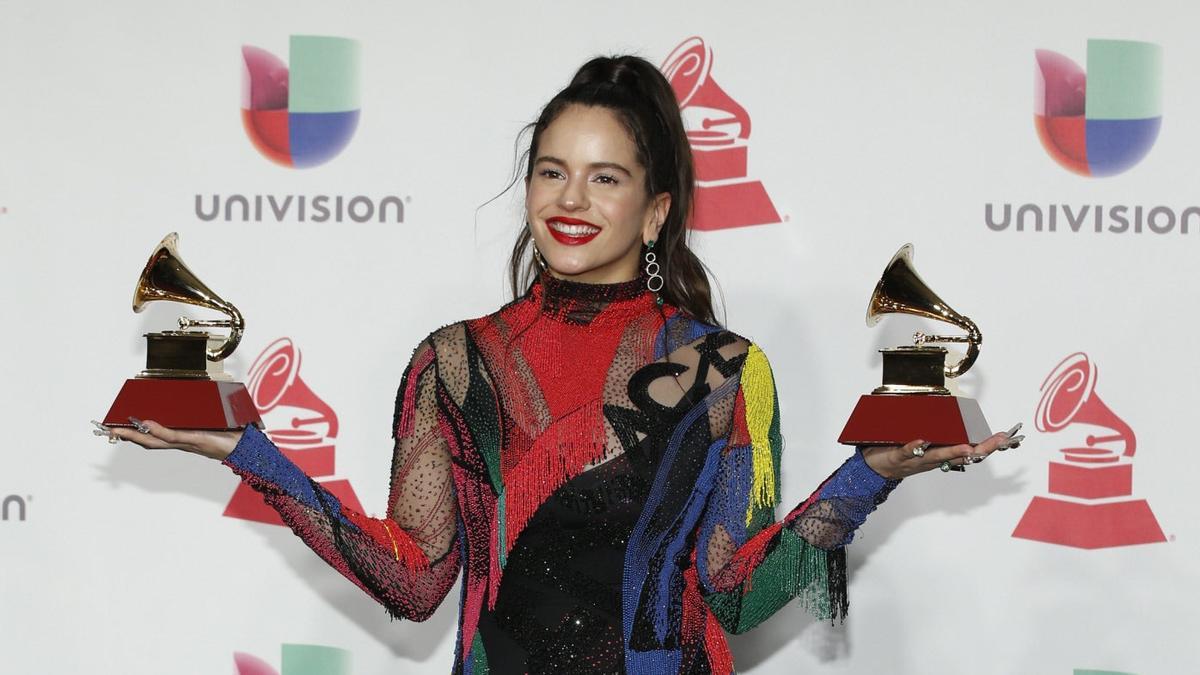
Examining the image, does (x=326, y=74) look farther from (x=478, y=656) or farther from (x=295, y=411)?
(x=478, y=656)

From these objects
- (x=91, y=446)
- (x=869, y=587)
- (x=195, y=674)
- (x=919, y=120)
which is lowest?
(x=195, y=674)

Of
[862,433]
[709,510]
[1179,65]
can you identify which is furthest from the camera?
[1179,65]

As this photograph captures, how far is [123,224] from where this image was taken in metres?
2.87

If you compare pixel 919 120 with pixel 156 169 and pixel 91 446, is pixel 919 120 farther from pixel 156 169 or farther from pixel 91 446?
pixel 91 446

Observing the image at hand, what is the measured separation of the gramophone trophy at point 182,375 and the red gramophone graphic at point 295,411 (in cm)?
82

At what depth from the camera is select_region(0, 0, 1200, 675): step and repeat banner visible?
9.09 ft

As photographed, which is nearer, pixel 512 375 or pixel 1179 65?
pixel 512 375

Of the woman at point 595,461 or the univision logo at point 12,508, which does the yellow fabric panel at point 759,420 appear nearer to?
the woman at point 595,461

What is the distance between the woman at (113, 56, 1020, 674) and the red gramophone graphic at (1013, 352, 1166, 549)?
2.88ft

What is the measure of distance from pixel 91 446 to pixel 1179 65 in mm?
2304

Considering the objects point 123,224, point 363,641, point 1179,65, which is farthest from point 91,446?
point 1179,65

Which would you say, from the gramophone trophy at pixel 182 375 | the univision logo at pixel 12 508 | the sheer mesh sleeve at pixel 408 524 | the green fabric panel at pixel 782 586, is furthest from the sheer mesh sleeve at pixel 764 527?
the univision logo at pixel 12 508

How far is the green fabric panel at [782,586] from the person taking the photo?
1928 millimetres

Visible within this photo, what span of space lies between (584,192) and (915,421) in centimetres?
60
